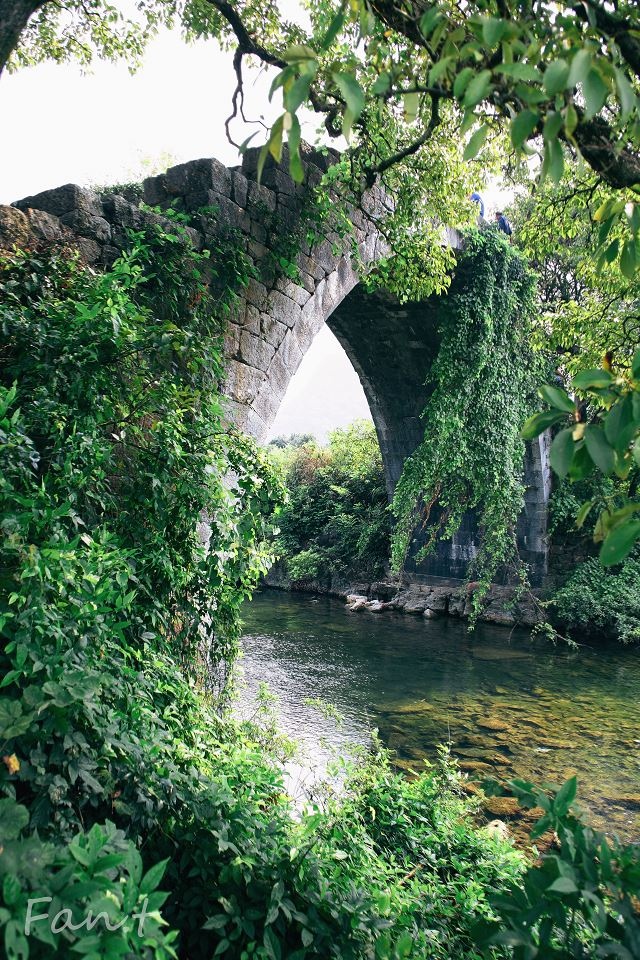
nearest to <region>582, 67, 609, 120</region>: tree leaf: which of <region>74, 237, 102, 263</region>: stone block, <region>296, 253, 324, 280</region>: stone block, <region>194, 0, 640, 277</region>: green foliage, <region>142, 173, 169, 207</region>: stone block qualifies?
<region>194, 0, 640, 277</region>: green foliage

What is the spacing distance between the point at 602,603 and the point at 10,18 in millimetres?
9093

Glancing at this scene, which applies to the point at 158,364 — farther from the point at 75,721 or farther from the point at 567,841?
the point at 567,841

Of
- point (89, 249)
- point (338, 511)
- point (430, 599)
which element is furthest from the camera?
point (338, 511)

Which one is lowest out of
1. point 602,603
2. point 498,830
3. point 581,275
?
point 498,830

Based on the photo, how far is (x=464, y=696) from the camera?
6457mm

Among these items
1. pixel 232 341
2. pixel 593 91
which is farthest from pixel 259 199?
pixel 593 91

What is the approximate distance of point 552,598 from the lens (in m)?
9.95

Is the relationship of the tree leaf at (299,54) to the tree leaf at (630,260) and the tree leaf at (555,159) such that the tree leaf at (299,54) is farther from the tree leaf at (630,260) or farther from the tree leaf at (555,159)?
the tree leaf at (630,260)

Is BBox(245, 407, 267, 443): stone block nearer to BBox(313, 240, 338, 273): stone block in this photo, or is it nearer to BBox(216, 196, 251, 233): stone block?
BBox(216, 196, 251, 233): stone block

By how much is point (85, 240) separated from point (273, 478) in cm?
149

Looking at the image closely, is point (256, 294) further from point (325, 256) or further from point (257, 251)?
point (325, 256)

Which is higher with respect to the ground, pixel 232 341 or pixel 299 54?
pixel 232 341

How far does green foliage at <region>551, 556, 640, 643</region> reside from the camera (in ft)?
28.6

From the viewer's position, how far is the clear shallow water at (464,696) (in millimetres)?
4699
